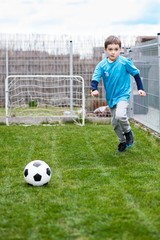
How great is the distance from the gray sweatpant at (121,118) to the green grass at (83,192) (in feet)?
1.11

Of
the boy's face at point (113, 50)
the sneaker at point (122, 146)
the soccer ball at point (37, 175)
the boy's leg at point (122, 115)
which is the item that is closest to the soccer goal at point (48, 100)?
the sneaker at point (122, 146)

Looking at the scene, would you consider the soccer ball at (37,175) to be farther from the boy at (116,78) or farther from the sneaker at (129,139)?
the sneaker at (129,139)

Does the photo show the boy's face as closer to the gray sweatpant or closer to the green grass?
the gray sweatpant

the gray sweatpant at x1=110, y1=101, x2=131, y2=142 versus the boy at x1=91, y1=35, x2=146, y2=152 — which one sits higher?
the boy at x1=91, y1=35, x2=146, y2=152

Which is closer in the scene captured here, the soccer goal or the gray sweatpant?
the gray sweatpant

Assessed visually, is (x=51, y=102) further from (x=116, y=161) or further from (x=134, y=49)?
(x=116, y=161)

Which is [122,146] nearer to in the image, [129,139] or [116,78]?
[129,139]

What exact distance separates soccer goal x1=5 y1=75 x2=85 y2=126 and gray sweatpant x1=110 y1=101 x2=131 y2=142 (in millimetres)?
5587

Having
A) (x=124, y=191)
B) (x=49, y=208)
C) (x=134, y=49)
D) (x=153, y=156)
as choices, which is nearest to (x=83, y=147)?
(x=153, y=156)

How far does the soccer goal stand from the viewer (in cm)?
1525

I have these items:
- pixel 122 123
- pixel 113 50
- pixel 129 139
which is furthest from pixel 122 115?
pixel 113 50

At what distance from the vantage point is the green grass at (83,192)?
5164mm

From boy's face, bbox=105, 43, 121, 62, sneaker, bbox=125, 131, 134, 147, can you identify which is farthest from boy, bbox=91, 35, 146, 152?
sneaker, bbox=125, 131, 134, 147

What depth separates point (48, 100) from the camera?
1745 cm
